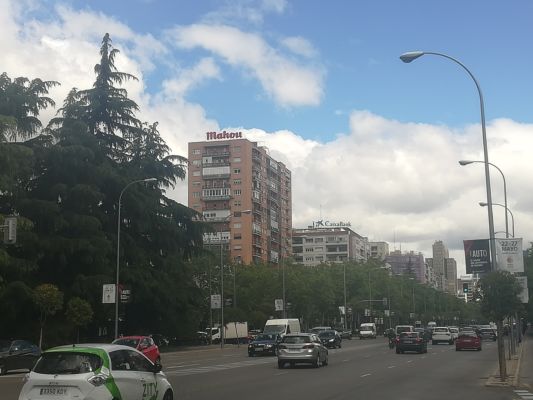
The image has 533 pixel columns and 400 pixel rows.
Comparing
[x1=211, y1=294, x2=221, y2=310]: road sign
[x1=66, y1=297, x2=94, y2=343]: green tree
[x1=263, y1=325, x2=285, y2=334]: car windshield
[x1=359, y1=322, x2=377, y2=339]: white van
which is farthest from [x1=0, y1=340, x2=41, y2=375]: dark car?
[x1=359, y1=322, x2=377, y2=339]: white van

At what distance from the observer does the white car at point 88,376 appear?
413 inches

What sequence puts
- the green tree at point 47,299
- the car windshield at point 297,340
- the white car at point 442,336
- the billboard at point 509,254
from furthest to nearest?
the white car at point 442,336 < the green tree at point 47,299 < the car windshield at point 297,340 < the billboard at point 509,254

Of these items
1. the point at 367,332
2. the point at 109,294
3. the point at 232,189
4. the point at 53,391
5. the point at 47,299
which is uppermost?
the point at 232,189

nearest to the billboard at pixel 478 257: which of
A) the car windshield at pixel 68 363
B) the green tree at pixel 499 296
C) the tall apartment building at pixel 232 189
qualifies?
the green tree at pixel 499 296

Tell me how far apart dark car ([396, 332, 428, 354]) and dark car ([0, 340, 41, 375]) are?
25.3m

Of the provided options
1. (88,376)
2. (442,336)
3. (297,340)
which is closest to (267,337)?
(297,340)

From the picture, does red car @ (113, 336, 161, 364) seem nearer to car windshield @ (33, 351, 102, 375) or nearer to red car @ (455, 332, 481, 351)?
car windshield @ (33, 351, 102, 375)

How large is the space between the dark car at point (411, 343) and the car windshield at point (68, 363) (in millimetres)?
38221

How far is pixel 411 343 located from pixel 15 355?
87.8 ft

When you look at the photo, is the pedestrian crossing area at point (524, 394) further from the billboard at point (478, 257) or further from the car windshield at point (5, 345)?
the car windshield at point (5, 345)

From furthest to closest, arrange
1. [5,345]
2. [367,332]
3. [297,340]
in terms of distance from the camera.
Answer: [367,332]
[297,340]
[5,345]

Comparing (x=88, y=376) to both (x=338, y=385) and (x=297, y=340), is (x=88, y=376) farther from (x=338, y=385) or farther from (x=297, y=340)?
(x=297, y=340)

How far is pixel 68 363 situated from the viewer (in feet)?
35.9

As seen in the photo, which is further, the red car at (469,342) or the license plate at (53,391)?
the red car at (469,342)
